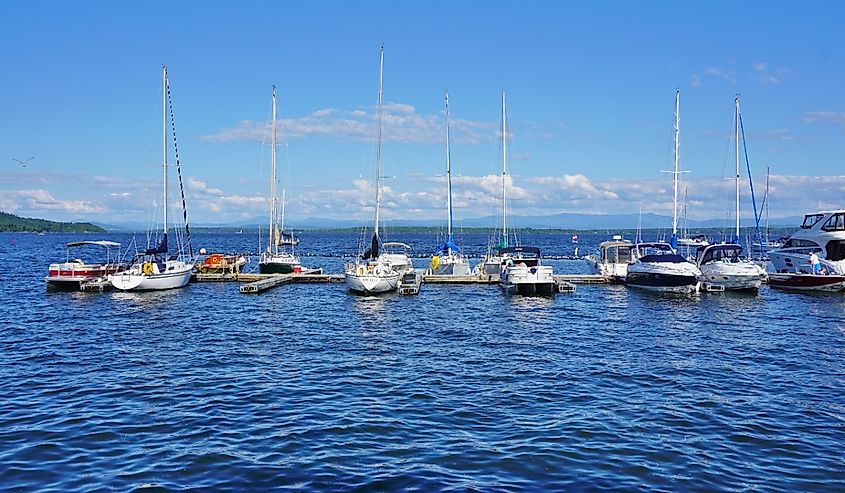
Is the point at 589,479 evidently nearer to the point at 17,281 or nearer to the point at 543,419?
the point at 543,419

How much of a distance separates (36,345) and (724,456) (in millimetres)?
24625

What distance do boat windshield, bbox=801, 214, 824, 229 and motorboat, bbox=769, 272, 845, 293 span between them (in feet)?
19.3

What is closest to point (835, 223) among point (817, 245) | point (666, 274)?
point (817, 245)

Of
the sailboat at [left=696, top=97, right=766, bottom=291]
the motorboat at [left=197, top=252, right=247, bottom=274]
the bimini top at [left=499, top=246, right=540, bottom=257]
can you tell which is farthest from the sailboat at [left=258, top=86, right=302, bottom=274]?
the sailboat at [left=696, top=97, right=766, bottom=291]

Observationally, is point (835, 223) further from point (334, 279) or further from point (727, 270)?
point (334, 279)

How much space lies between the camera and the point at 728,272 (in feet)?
154

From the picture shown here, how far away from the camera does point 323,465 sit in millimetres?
13297

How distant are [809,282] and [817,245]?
507cm

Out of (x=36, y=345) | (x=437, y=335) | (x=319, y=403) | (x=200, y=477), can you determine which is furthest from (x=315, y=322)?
(x=200, y=477)

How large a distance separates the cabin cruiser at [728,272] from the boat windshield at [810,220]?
27.3 feet

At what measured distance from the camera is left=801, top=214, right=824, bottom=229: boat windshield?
53.2 metres

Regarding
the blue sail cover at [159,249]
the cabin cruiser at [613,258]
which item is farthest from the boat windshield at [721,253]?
the blue sail cover at [159,249]

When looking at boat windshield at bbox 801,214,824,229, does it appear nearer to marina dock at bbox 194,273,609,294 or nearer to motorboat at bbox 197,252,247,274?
marina dock at bbox 194,273,609,294

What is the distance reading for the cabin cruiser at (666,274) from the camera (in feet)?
150
